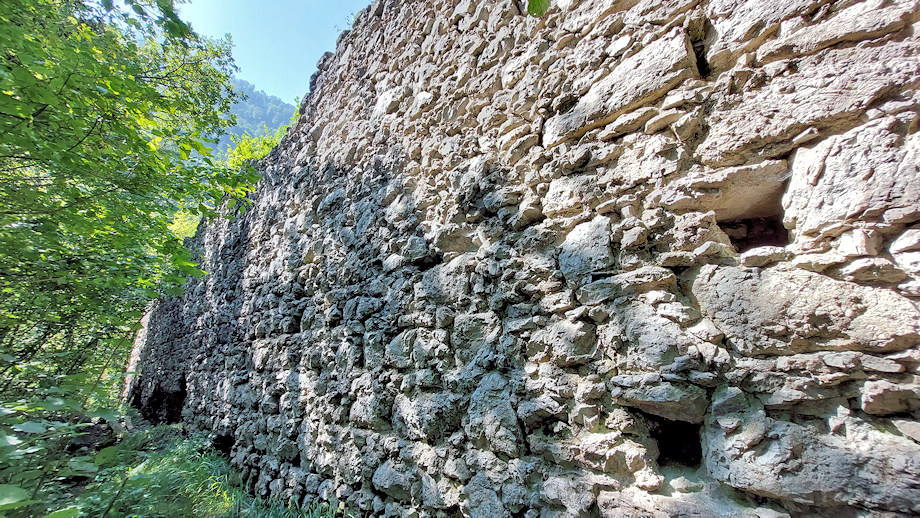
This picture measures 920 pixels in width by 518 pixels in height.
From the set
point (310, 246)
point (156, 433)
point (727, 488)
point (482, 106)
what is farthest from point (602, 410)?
point (156, 433)

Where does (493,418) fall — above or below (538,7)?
below

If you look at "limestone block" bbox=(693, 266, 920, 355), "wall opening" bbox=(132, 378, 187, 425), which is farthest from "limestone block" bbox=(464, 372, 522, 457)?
"wall opening" bbox=(132, 378, 187, 425)

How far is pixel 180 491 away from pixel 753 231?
4.41 metres

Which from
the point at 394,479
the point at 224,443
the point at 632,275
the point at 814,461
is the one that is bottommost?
the point at 224,443

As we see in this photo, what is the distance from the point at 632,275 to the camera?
133cm

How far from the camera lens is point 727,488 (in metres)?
1.04

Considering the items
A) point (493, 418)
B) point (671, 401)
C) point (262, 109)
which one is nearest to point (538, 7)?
point (671, 401)

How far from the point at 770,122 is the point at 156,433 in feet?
22.5

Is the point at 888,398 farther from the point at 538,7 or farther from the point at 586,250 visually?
the point at 538,7

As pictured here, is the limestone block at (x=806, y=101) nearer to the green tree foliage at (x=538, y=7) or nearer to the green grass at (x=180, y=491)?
the green tree foliage at (x=538, y=7)

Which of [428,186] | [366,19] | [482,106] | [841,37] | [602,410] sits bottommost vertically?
[602,410]

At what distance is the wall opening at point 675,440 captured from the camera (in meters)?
1.21

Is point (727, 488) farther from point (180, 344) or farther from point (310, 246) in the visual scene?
point (180, 344)

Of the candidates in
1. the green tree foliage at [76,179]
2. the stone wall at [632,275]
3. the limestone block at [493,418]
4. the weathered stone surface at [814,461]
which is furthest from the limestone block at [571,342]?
the green tree foliage at [76,179]
